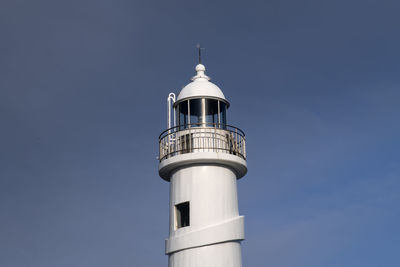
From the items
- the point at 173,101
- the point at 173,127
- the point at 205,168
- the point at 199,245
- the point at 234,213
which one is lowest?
the point at 199,245

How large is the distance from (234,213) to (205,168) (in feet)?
6.98

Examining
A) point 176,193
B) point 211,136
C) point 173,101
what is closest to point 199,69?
point 173,101

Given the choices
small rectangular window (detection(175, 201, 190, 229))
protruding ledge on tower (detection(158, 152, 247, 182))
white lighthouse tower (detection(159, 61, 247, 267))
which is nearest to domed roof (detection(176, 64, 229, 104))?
white lighthouse tower (detection(159, 61, 247, 267))

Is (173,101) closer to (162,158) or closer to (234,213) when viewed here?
(162,158)

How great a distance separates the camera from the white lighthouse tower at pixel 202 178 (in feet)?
75.9

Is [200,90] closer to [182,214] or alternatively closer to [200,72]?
[200,72]

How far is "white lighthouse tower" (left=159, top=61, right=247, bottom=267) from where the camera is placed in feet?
75.9

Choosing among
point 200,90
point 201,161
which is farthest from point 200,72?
point 201,161

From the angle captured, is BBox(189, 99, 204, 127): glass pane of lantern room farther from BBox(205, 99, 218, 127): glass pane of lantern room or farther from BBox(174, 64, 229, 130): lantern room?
BBox(205, 99, 218, 127): glass pane of lantern room

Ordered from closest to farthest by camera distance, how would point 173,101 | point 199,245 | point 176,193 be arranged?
1. point 199,245
2. point 176,193
3. point 173,101

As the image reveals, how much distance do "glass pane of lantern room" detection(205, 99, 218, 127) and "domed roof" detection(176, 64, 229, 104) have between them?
28 centimetres

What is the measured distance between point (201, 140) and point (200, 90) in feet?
7.60

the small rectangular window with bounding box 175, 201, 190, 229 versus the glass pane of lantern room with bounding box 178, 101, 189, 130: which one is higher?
the glass pane of lantern room with bounding box 178, 101, 189, 130

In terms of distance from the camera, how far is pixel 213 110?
25562mm
